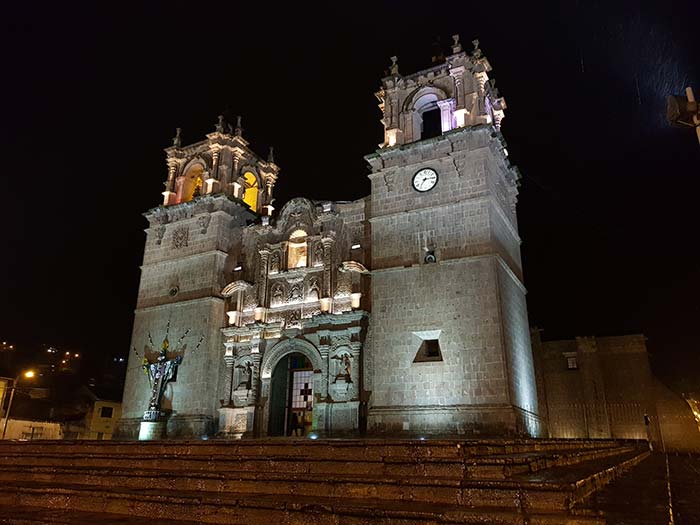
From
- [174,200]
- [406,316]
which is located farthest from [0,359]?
[406,316]

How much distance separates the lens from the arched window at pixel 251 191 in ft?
92.1

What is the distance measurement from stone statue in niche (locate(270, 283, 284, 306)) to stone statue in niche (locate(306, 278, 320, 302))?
1348 mm

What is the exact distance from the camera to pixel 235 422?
20797 mm

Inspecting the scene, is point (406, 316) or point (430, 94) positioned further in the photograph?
point (430, 94)

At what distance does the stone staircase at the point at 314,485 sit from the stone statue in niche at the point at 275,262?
1307 centimetres

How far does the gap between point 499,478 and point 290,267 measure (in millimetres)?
17216

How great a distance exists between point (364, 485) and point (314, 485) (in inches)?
29.2

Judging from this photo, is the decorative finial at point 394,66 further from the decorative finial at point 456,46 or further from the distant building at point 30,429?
the distant building at point 30,429

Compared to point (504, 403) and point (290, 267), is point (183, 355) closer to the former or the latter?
point (290, 267)

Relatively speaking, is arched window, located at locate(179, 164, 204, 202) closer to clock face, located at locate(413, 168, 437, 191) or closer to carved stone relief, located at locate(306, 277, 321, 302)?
carved stone relief, located at locate(306, 277, 321, 302)

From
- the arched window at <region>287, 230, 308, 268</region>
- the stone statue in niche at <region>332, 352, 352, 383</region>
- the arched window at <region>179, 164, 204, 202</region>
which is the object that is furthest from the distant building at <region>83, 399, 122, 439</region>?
the stone statue in niche at <region>332, 352, 352, 383</region>

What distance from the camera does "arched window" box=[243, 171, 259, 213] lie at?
28078mm

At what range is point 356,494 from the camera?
264 inches

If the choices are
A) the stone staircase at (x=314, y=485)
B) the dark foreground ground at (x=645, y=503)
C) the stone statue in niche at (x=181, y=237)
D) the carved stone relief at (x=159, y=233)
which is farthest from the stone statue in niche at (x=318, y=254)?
the dark foreground ground at (x=645, y=503)
